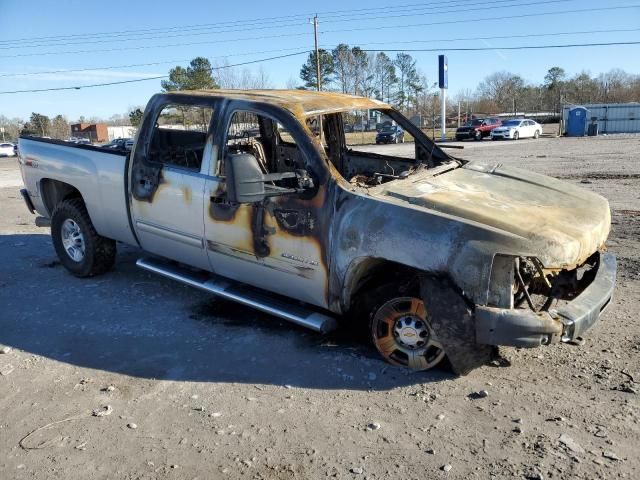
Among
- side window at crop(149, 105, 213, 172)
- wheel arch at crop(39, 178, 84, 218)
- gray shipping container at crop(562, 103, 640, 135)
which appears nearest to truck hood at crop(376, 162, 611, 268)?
side window at crop(149, 105, 213, 172)

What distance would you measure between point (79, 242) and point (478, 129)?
122ft

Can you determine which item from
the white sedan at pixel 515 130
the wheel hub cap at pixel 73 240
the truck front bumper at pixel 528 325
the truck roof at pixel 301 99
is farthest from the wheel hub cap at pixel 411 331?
the white sedan at pixel 515 130

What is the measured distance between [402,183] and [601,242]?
151 centimetres

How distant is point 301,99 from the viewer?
179 inches

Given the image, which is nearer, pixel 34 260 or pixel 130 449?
pixel 130 449

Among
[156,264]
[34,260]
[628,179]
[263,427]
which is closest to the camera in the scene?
[263,427]

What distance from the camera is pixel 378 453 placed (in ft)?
9.83

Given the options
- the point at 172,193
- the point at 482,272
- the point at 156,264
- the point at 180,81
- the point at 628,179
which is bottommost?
the point at 628,179

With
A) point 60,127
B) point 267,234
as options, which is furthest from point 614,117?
point 60,127

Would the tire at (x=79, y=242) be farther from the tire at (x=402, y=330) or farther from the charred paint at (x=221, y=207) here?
the tire at (x=402, y=330)

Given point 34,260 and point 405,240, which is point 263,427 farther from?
point 34,260

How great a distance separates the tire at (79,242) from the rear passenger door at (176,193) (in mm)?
848

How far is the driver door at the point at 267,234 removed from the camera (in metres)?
3.96

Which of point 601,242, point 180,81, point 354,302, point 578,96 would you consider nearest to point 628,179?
point 601,242
